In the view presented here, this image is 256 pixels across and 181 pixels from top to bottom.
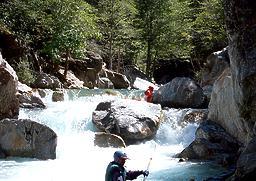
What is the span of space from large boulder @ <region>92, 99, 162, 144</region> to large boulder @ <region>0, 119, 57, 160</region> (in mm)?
3033

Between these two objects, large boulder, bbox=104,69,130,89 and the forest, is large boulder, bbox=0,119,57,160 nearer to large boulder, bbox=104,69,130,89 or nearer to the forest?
the forest

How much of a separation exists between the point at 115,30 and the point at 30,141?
2222 centimetres

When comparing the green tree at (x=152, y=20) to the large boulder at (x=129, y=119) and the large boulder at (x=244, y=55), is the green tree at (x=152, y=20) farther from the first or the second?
the large boulder at (x=244, y=55)

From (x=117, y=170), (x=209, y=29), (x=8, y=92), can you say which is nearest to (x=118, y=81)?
(x=209, y=29)

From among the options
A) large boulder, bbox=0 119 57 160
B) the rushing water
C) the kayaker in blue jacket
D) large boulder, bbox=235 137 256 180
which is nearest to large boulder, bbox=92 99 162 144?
the rushing water

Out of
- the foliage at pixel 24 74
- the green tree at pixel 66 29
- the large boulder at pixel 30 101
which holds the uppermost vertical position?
the green tree at pixel 66 29

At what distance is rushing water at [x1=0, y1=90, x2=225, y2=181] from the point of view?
1248cm

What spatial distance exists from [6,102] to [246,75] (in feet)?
31.4

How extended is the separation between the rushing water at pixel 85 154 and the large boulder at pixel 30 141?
30 cm

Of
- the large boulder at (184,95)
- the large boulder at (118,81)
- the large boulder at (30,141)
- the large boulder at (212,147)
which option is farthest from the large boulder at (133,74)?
the large boulder at (30,141)

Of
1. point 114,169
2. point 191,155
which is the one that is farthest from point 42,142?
point 114,169

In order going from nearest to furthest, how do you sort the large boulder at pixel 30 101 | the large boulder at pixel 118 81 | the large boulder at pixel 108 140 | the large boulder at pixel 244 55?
the large boulder at pixel 244 55, the large boulder at pixel 108 140, the large boulder at pixel 30 101, the large boulder at pixel 118 81

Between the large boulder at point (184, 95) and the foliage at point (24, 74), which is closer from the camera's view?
the large boulder at point (184, 95)

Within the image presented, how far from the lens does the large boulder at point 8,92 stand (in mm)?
16672
